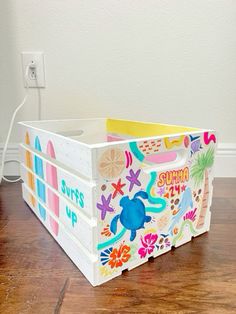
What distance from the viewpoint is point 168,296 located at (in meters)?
0.40

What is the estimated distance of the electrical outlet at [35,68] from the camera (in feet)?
3.02

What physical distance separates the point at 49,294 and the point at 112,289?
0.32ft

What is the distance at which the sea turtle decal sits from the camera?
Answer: 0.44m

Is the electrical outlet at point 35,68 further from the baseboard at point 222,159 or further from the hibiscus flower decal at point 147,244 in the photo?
the hibiscus flower decal at point 147,244

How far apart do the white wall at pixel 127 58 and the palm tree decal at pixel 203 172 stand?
0.43m

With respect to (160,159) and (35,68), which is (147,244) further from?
(35,68)

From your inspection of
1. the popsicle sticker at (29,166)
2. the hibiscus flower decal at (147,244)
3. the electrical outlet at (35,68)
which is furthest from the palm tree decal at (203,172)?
the electrical outlet at (35,68)

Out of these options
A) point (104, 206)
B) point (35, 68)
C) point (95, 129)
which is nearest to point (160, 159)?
point (104, 206)

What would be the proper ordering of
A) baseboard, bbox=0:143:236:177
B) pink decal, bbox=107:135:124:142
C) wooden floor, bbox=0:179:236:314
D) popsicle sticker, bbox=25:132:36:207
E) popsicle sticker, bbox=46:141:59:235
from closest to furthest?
wooden floor, bbox=0:179:236:314, popsicle sticker, bbox=46:141:59:235, popsicle sticker, bbox=25:132:36:207, pink decal, bbox=107:135:124:142, baseboard, bbox=0:143:236:177

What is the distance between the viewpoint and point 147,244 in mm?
488

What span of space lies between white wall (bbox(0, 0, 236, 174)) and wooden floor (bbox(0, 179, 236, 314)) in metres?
0.50

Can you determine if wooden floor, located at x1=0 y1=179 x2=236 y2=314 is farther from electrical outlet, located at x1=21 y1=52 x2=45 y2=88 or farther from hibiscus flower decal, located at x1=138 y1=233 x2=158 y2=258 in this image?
electrical outlet, located at x1=21 y1=52 x2=45 y2=88

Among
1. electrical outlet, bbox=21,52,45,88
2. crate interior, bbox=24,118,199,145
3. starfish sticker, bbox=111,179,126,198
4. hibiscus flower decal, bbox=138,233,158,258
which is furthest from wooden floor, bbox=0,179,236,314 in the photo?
electrical outlet, bbox=21,52,45,88

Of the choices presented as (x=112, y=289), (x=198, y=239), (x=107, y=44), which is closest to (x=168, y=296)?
(x=112, y=289)
